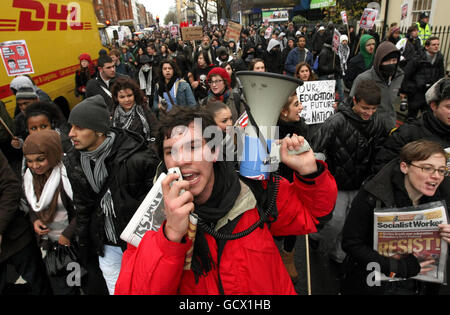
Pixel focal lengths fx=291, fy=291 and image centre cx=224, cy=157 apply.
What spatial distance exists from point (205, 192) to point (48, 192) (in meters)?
1.57

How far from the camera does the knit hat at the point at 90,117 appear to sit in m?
2.09

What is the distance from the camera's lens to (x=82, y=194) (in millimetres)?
2170

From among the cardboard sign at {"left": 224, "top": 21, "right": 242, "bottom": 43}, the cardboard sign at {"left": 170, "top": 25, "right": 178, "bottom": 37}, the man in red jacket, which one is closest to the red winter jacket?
the man in red jacket

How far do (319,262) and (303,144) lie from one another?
7.67 feet

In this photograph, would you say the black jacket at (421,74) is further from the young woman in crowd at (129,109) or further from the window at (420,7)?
the window at (420,7)

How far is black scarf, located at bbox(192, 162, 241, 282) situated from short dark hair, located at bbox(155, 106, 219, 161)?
0.18 meters

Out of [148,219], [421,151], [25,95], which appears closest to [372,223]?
[421,151]

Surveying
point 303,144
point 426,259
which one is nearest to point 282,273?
point 303,144

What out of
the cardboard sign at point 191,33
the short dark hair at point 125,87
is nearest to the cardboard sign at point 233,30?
the cardboard sign at point 191,33

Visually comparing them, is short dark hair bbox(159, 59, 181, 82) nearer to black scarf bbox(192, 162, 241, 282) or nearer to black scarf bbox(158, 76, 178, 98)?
black scarf bbox(158, 76, 178, 98)

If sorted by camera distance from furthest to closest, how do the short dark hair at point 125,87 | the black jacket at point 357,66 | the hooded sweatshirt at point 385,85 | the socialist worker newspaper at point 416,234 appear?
1. the black jacket at point 357,66
2. the hooded sweatshirt at point 385,85
3. the short dark hair at point 125,87
4. the socialist worker newspaper at point 416,234

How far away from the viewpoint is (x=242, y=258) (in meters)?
1.28

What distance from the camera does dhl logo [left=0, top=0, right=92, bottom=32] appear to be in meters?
5.90

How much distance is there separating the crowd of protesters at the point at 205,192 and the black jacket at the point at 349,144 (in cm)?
1
